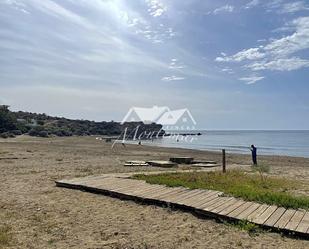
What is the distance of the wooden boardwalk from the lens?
657 centimetres

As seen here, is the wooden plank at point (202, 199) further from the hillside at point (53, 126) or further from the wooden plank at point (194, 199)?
the hillside at point (53, 126)

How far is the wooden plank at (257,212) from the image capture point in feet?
22.4

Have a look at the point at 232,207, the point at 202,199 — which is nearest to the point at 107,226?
the point at 202,199

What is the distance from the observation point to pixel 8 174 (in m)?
14.1

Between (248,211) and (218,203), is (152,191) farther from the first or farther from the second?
(248,211)

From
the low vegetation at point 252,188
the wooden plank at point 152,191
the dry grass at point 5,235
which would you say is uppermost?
the low vegetation at point 252,188

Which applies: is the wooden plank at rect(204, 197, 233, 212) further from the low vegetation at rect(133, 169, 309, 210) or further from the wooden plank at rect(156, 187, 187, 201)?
the wooden plank at rect(156, 187, 187, 201)

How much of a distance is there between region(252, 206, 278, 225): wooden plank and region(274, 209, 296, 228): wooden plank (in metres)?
0.23

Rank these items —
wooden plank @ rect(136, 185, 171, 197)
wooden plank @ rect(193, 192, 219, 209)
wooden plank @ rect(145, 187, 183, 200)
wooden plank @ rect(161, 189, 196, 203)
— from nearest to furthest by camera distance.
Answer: wooden plank @ rect(193, 192, 219, 209)
wooden plank @ rect(161, 189, 196, 203)
wooden plank @ rect(145, 187, 183, 200)
wooden plank @ rect(136, 185, 171, 197)

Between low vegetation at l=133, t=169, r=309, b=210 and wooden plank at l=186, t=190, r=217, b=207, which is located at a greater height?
low vegetation at l=133, t=169, r=309, b=210

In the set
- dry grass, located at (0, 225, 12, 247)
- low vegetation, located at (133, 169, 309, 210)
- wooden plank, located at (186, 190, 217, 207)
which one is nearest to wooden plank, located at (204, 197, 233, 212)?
wooden plank, located at (186, 190, 217, 207)

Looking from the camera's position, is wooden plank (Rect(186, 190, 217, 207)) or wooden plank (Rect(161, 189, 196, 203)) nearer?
wooden plank (Rect(186, 190, 217, 207))

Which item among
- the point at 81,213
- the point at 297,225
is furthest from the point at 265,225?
the point at 81,213

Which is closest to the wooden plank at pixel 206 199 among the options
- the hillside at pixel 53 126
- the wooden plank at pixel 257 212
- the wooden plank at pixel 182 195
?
the wooden plank at pixel 182 195
